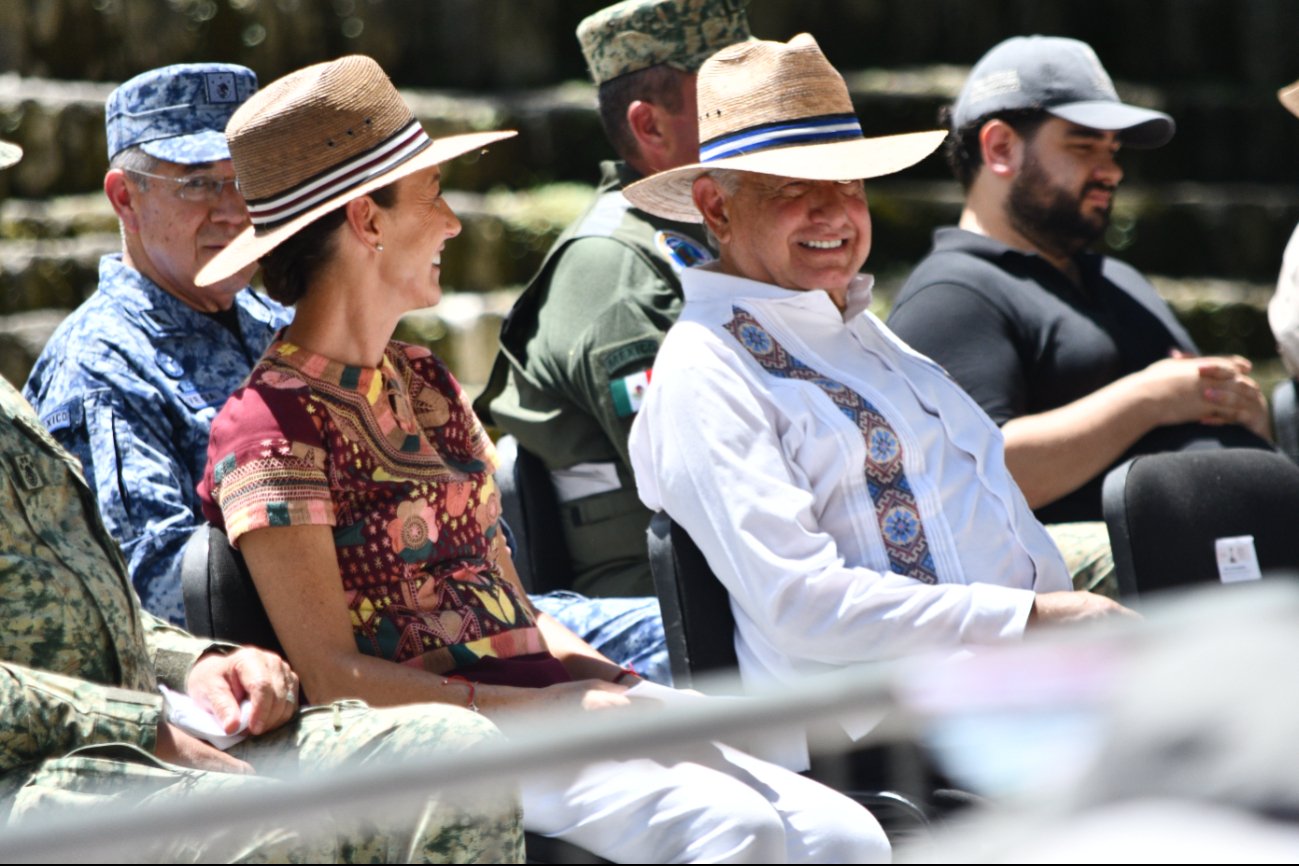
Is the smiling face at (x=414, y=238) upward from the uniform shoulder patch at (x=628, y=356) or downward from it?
upward

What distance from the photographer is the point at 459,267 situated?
7.89 m

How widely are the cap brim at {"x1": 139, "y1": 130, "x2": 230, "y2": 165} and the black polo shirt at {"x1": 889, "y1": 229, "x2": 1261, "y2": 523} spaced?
146 cm

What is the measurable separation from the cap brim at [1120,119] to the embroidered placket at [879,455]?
4.98ft

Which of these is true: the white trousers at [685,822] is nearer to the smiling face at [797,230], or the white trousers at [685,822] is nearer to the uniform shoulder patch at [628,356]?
the smiling face at [797,230]

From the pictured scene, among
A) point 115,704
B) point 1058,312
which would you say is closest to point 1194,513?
point 1058,312

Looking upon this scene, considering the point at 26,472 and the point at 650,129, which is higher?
the point at 650,129

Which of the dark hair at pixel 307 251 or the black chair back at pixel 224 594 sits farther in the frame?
the dark hair at pixel 307 251

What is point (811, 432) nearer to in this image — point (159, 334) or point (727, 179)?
point (727, 179)

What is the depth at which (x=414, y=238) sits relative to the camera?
282 centimetres

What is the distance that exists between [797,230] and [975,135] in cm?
143

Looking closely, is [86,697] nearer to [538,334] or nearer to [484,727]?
[484,727]

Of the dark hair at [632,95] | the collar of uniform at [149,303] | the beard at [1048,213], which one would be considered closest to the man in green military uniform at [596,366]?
the dark hair at [632,95]

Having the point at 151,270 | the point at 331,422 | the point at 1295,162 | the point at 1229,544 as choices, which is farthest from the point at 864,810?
the point at 1295,162

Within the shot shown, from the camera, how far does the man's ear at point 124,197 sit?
360cm
